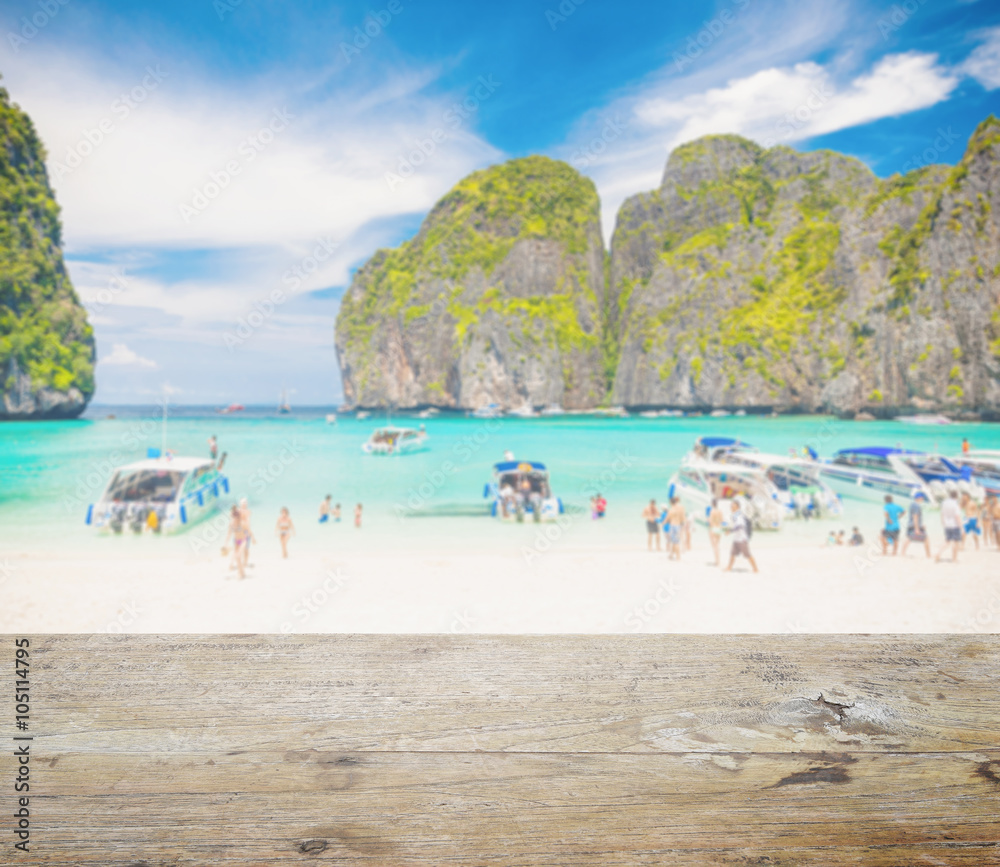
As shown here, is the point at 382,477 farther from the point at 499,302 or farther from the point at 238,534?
the point at 499,302

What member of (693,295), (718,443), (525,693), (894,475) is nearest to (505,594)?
(525,693)

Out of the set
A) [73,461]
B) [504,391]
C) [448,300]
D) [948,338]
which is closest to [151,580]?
[73,461]

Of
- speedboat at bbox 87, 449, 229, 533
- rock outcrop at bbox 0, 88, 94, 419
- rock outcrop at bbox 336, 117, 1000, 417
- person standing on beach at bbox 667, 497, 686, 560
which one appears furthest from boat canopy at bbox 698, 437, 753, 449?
rock outcrop at bbox 0, 88, 94, 419

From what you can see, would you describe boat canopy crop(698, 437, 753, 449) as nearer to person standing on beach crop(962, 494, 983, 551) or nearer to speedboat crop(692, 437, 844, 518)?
speedboat crop(692, 437, 844, 518)

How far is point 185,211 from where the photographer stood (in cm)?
968

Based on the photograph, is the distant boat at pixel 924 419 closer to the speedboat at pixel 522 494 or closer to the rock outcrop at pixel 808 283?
the rock outcrop at pixel 808 283

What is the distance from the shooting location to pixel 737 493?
1703 centimetres

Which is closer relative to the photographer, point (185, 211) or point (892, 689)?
point (892, 689)

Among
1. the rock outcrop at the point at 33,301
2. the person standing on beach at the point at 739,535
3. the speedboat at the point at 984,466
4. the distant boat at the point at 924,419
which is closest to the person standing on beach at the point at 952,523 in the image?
the person standing on beach at the point at 739,535

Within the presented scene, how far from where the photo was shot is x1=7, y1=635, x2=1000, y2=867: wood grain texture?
62 centimetres

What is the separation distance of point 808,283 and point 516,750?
102 metres

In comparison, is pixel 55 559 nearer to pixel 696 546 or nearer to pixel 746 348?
pixel 696 546

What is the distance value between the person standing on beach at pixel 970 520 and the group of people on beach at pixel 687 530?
190 inches

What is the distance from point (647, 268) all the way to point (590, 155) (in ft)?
284
